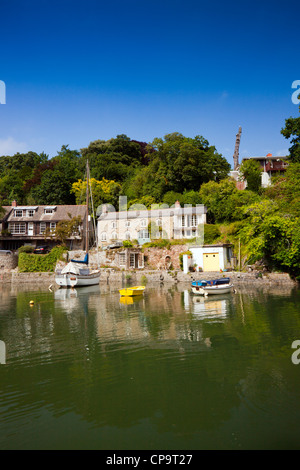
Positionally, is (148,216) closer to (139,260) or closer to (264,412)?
(139,260)

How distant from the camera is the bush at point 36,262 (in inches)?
2181

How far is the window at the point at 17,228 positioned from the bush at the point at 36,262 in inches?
353

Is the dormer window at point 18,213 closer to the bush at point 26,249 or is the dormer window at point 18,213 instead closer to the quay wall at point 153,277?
the bush at point 26,249

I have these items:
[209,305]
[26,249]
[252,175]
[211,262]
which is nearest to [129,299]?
[209,305]

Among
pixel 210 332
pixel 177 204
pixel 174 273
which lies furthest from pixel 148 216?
pixel 210 332

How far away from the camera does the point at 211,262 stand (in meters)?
48.0

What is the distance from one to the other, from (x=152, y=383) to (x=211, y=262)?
125 ft

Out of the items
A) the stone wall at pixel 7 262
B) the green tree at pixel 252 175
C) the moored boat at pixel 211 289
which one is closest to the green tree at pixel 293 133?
the green tree at pixel 252 175

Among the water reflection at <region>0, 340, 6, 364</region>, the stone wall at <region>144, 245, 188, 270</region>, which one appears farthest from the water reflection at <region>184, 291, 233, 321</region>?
the stone wall at <region>144, 245, 188, 270</region>

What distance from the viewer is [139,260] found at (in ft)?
174

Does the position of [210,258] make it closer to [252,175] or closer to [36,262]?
[252,175]

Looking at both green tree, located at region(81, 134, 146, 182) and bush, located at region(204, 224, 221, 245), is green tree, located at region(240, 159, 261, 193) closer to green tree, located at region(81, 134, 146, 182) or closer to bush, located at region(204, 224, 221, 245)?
bush, located at region(204, 224, 221, 245)

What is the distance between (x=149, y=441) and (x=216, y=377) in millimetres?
4255

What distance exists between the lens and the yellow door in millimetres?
47688
